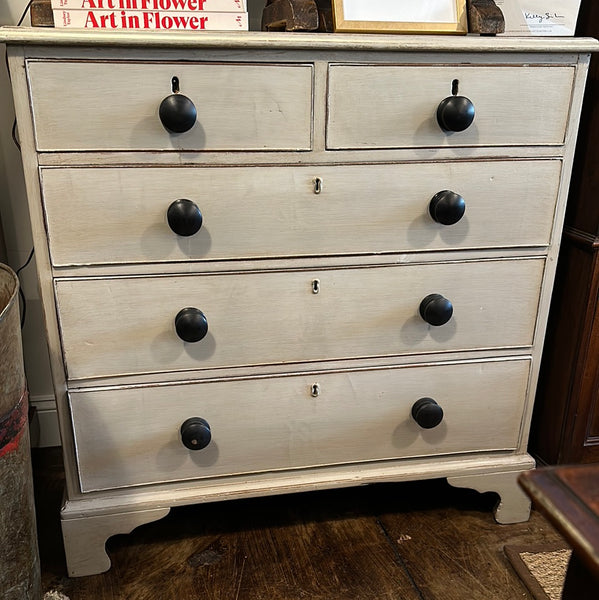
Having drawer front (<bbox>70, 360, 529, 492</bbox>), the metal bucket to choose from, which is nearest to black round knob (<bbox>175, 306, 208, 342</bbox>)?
drawer front (<bbox>70, 360, 529, 492</bbox>)

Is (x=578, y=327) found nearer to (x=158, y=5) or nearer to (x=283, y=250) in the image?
(x=283, y=250)

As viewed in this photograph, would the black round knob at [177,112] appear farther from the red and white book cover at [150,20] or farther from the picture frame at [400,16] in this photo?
the picture frame at [400,16]

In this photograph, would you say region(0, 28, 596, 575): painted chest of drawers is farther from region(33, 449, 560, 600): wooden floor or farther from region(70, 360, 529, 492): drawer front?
region(33, 449, 560, 600): wooden floor

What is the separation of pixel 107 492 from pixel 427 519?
0.72 metres

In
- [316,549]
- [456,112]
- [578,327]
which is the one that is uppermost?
[456,112]

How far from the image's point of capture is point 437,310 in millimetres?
1230

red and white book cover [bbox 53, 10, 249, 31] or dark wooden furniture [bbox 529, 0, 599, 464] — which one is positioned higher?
red and white book cover [bbox 53, 10, 249, 31]

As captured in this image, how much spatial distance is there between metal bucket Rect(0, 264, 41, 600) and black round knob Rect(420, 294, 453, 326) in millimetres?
733

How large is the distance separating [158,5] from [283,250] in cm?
46

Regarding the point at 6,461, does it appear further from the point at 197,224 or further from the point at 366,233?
the point at 366,233

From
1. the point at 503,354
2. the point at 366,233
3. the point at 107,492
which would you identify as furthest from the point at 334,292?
the point at 107,492

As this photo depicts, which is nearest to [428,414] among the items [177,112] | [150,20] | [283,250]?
[283,250]

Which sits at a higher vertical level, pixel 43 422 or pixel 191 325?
pixel 191 325

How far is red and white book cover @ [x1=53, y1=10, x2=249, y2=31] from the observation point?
3.46ft
